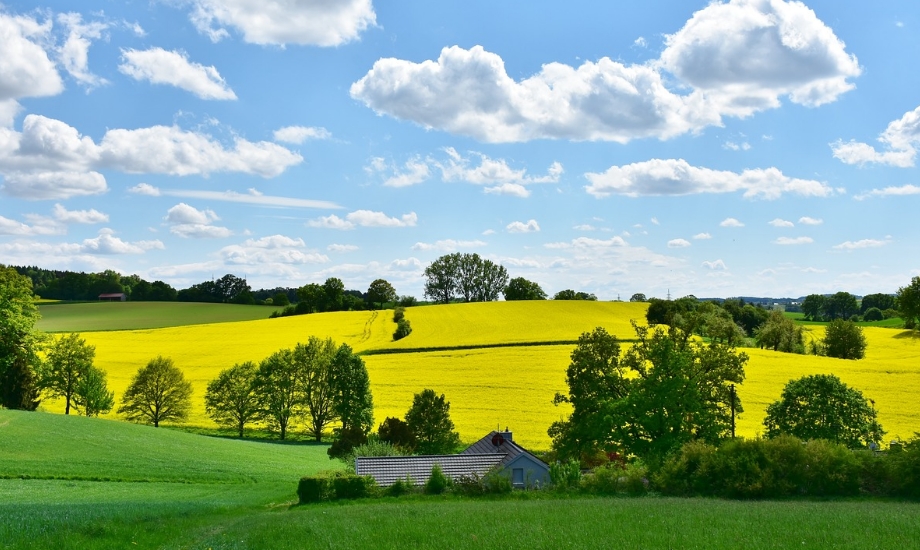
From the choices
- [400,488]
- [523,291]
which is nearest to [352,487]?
[400,488]

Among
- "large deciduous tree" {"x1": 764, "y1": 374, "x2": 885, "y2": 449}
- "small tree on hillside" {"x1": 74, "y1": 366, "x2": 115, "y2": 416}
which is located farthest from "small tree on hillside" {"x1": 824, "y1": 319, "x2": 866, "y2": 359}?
"small tree on hillside" {"x1": 74, "y1": 366, "x2": 115, "y2": 416}

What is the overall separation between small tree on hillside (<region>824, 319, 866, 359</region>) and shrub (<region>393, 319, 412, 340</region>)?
5100cm

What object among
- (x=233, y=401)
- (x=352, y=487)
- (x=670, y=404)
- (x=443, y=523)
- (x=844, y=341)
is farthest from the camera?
(x=844, y=341)

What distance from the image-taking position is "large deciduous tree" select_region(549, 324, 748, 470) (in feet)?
112

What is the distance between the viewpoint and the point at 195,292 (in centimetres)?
14262

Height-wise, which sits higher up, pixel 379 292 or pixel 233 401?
pixel 379 292

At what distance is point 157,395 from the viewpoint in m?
61.4

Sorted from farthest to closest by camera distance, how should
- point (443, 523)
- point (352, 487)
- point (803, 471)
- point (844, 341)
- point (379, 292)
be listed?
point (379, 292) → point (844, 341) → point (352, 487) → point (803, 471) → point (443, 523)

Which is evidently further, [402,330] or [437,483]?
[402,330]

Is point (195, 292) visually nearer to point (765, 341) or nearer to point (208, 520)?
point (765, 341)

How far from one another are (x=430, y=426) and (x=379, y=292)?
87767mm

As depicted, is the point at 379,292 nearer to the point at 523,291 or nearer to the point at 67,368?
the point at 523,291

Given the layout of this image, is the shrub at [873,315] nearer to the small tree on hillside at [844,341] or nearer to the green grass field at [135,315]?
the small tree on hillside at [844,341]

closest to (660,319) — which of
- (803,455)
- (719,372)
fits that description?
(719,372)
